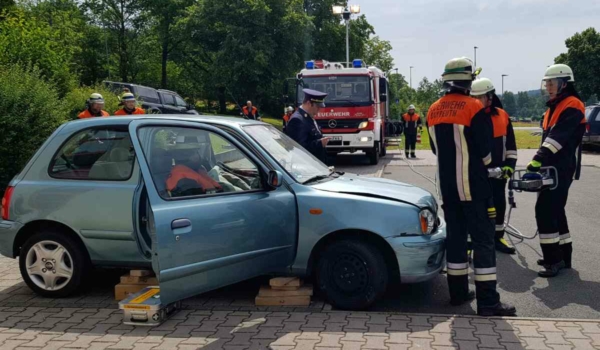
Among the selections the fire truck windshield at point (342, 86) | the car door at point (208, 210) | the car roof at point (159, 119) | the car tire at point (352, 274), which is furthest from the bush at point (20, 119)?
the fire truck windshield at point (342, 86)

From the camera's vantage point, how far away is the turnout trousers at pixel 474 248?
4.94 metres

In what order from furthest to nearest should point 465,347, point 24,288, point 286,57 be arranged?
point 286,57 → point 24,288 → point 465,347

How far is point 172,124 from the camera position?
205 inches

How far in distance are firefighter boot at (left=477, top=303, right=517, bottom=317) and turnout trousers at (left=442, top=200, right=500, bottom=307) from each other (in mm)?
34

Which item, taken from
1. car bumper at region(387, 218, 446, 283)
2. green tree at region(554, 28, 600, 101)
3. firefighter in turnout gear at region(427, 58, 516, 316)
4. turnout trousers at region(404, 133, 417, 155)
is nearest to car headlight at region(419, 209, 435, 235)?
car bumper at region(387, 218, 446, 283)

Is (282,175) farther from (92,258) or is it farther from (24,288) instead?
(24,288)

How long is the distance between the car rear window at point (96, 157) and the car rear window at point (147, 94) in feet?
61.4

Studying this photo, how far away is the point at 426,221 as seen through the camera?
5.10 meters

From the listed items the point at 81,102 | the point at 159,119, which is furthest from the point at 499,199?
the point at 81,102

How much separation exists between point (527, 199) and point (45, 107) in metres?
9.03

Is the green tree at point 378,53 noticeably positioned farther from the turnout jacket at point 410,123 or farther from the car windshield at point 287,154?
the car windshield at point 287,154

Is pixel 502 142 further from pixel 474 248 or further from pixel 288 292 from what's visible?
pixel 288 292

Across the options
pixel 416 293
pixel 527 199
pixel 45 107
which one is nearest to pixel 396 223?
pixel 416 293

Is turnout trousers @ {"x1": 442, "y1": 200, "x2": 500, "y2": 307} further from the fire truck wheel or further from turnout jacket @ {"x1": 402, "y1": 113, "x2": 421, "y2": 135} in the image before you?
turnout jacket @ {"x1": 402, "y1": 113, "x2": 421, "y2": 135}
